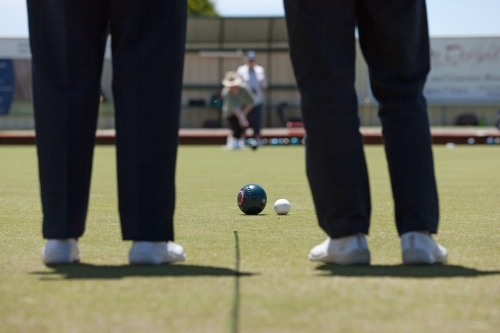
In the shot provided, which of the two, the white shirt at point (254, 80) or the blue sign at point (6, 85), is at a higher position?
the white shirt at point (254, 80)

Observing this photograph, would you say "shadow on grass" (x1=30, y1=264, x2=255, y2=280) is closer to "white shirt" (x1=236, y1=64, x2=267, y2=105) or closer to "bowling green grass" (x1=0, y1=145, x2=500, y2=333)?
"bowling green grass" (x1=0, y1=145, x2=500, y2=333)

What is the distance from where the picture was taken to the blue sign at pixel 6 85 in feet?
85.6

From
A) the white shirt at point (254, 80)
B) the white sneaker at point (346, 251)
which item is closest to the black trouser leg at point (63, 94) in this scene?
the white sneaker at point (346, 251)

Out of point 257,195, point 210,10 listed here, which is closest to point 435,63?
point 257,195

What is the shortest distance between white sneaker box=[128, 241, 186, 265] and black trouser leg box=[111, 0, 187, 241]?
0.02 m

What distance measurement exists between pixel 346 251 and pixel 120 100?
822 mm

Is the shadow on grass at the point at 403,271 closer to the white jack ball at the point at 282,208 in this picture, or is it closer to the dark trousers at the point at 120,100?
the dark trousers at the point at 120,100

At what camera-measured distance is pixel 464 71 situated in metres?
30.0

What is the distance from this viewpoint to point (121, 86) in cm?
300

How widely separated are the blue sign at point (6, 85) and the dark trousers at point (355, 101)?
24.0m

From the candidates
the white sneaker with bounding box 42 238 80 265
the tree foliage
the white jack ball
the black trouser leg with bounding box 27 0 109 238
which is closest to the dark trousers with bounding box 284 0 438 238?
the black trouser leg with bounding box 27 0 109 238

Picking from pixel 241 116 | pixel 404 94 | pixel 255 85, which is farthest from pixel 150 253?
pixel 255 85

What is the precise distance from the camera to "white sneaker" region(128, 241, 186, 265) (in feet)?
9.66

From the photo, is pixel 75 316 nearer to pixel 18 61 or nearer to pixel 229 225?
pixel 229 225
